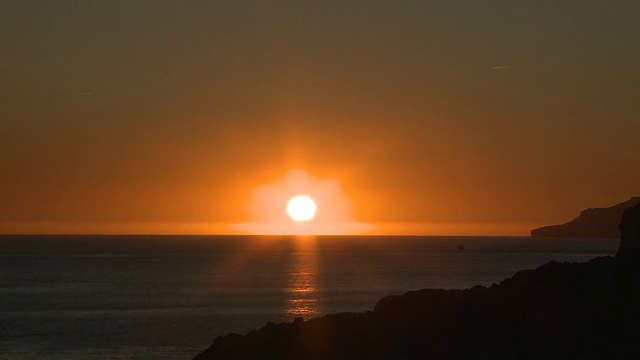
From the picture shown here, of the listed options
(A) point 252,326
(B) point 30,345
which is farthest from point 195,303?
(B) point 30,345

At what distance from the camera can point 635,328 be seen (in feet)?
120

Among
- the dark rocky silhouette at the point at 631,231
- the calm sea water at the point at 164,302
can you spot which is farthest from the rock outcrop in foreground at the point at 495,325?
the calm sea water at the point at 164,302

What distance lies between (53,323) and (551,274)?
2405 inches

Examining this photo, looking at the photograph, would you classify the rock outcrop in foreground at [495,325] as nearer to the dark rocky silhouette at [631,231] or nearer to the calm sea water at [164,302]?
the dark rocky silhouette at [631,231]

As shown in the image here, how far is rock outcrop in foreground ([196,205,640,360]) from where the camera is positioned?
36.6m

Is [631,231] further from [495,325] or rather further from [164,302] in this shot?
[164,302]

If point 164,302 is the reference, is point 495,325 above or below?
below

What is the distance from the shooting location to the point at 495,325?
38219mm

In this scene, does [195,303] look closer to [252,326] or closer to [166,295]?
[166,295]

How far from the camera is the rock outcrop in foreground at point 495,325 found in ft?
120

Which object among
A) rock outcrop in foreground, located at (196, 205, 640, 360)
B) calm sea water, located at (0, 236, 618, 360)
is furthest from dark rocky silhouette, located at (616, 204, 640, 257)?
calm sea water, located at (0, 236, 618, 360)

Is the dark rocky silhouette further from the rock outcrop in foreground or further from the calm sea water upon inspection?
the calm sea water

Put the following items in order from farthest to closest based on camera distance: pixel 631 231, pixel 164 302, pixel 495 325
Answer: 1. pixel 164 302
2. pixel 631 231
3. pixel 495 325

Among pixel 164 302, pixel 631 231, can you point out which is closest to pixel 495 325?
pixel 631 231
